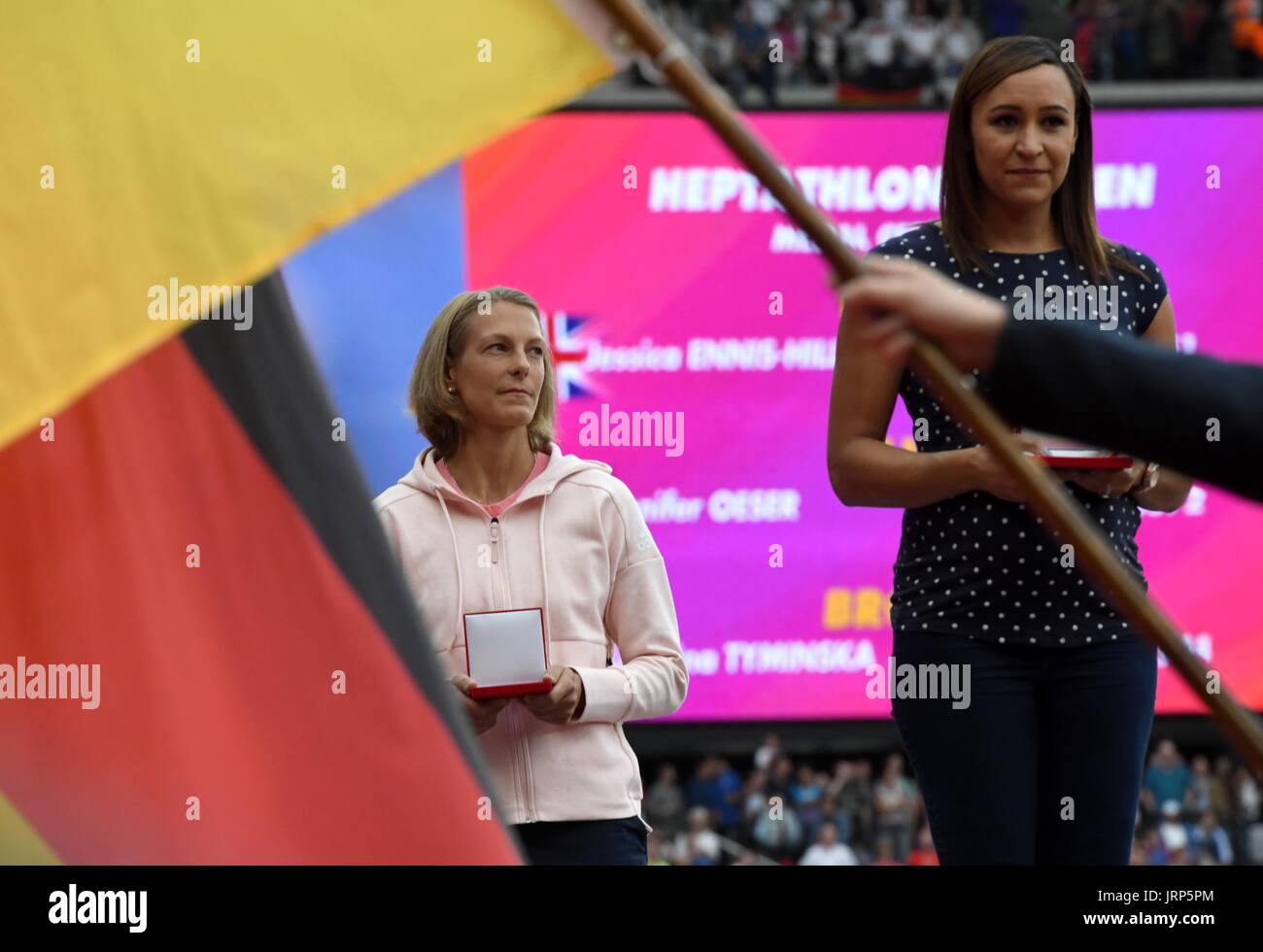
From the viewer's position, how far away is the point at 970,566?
240 cm

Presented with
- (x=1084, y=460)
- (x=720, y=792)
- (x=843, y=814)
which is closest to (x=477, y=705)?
(x=1084, y=460)

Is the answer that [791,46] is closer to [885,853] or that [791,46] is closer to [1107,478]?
[885,853]

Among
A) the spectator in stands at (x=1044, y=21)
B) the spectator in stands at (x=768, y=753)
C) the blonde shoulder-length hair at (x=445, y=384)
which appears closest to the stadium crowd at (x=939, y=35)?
the spectator in stands at (x=1044, y=21)

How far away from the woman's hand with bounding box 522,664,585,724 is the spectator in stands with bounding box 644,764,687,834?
5610 mm

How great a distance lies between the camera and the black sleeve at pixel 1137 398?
1.46 meters

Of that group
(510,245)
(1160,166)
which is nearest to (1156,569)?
(1160,166)

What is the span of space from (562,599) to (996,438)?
46.9 inches

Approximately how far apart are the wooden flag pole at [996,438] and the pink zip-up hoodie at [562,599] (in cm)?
111

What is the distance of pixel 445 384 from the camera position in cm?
289

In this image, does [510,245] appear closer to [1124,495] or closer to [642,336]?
[642,336]

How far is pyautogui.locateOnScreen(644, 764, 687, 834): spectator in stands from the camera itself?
8195 millimetres

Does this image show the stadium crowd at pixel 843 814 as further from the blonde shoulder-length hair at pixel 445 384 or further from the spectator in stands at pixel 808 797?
the blonde shoulder-length hair at pixel 445 384

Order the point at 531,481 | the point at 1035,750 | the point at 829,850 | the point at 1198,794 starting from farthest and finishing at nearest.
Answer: the point at 1198,794 → the point at 829,850 → the point at 531,481 → the point at 1035,750

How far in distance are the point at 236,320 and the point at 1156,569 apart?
6.31 meters
